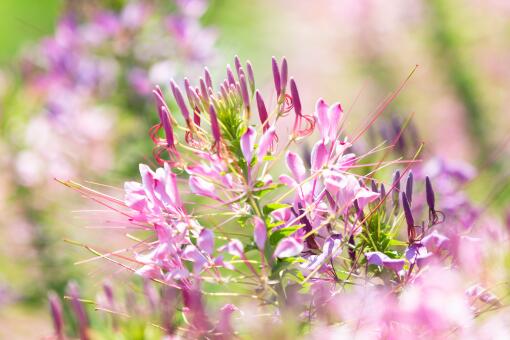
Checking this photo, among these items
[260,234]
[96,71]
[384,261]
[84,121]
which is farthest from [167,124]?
[84,121]

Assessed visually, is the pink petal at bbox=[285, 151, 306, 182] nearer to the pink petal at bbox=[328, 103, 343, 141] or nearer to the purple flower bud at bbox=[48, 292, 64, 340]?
the pink petal at bbox=[328, 103, 343, 141]

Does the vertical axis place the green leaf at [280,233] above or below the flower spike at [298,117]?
below

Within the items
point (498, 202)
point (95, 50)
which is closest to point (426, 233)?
point (498, 202)

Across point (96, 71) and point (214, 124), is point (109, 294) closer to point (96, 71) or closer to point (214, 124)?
point (214, 124)

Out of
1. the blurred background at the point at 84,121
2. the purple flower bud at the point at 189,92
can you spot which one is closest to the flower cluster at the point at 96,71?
the blurred background at the point at 84,121

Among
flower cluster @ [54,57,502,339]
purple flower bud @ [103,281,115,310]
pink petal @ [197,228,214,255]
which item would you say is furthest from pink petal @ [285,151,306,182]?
purple flower bud @ [103,281,115,310]

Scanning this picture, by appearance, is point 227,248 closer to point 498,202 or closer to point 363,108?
point 498,202

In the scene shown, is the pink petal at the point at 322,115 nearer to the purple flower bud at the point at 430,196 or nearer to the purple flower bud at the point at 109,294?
the purple flower bud at the point at 430,196
